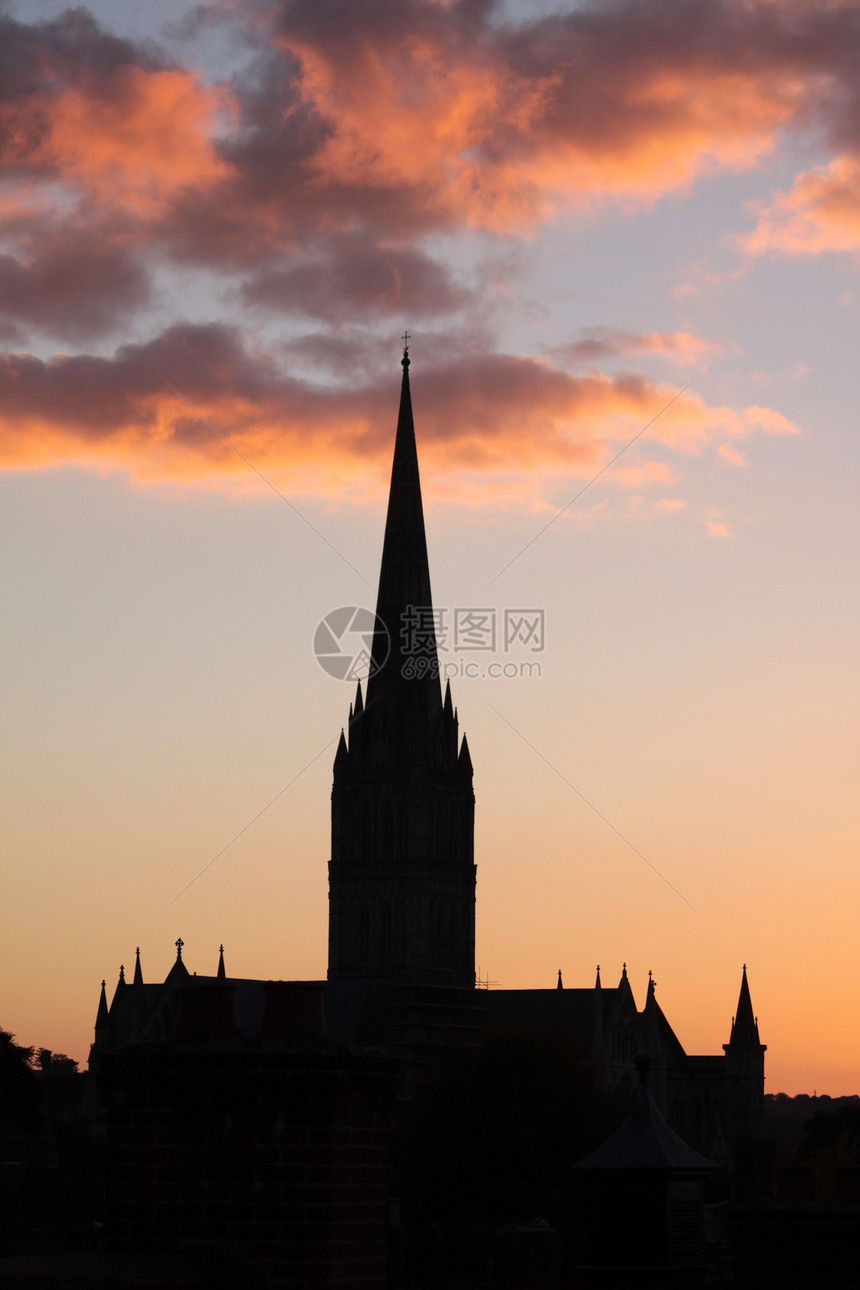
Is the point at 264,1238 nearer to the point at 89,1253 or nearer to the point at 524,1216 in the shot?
the point at 89,1253

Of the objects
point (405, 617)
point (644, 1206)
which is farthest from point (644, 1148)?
point (405, 617)

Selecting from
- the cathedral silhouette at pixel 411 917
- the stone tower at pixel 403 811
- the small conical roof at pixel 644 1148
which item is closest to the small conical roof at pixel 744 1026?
the cathedral silhouette at pixel 411 917

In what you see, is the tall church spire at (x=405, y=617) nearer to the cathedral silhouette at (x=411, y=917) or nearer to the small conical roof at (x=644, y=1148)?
the cathedral silhouette at (x=411, y=917)

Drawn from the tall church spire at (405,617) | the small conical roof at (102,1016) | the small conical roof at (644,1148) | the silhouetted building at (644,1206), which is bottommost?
the silhouetted building at (644,1206)

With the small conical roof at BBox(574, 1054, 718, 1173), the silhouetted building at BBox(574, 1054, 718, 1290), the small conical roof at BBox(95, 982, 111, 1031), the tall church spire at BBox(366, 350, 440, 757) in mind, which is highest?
the tall church spire at BBox(366, 350, 440, 757)

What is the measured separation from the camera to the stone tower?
136 meters

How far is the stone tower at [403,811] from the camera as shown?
136125mm

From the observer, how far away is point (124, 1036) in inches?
5320

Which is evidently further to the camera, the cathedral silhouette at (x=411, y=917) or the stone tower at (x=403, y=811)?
the stone tower at (x=403, y=811)

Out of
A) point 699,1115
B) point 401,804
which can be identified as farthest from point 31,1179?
point 699,1115

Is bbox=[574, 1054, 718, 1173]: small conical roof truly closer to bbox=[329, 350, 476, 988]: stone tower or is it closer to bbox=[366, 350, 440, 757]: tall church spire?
bbox=[329, 350, 476, 988]: stone tower

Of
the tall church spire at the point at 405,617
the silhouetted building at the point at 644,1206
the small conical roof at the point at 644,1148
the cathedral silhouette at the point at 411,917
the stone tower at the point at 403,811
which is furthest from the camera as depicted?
the tall church spire at the point at 405,617

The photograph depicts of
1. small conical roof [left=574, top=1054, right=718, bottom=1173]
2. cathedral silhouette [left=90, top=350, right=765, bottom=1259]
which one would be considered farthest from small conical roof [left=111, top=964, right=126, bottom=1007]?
small conical roof [left=574, top=1054, right=718, bottom=1173]

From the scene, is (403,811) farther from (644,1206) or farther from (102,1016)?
(644,1206)
